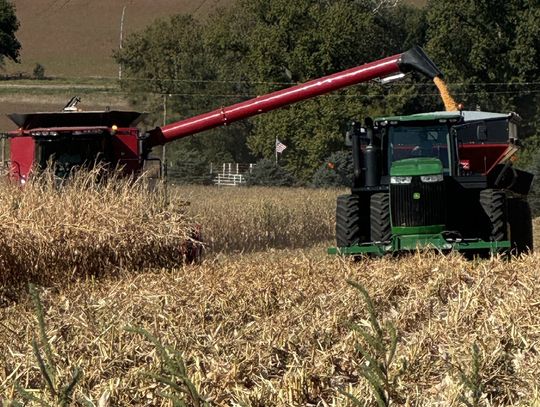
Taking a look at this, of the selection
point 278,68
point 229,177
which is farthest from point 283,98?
point 278,68

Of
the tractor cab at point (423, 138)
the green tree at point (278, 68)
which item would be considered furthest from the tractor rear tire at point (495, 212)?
the green tree at point (278, 68)

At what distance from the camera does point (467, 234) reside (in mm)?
13359

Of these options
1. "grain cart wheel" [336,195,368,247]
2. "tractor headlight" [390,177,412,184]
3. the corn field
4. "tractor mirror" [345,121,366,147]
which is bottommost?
the corn field

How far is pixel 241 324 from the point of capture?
777 centimetres

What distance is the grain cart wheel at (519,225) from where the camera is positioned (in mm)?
14250

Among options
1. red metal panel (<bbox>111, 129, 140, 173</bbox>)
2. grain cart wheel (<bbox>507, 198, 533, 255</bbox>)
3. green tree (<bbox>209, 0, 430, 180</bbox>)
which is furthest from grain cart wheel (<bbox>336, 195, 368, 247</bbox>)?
green tree (<bbox>209, 0, 430, 180</bbox>)

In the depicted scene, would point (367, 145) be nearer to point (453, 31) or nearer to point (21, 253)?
point (21, 253)

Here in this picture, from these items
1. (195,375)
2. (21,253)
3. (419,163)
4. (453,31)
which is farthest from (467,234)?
(453,31)

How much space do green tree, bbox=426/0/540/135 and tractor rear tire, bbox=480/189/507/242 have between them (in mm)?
38890

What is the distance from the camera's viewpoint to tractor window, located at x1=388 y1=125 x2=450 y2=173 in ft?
44.8

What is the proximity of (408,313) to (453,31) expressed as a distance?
44.9 meters

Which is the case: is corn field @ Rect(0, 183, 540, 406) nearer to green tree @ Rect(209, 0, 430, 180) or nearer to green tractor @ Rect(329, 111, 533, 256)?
green tractor @ Rect(329, 111, 533, 256)

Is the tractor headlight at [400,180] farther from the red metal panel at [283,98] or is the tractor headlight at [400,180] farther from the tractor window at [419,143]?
the red metal panel at [283,98]

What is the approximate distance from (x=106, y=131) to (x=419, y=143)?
12.9 ft
